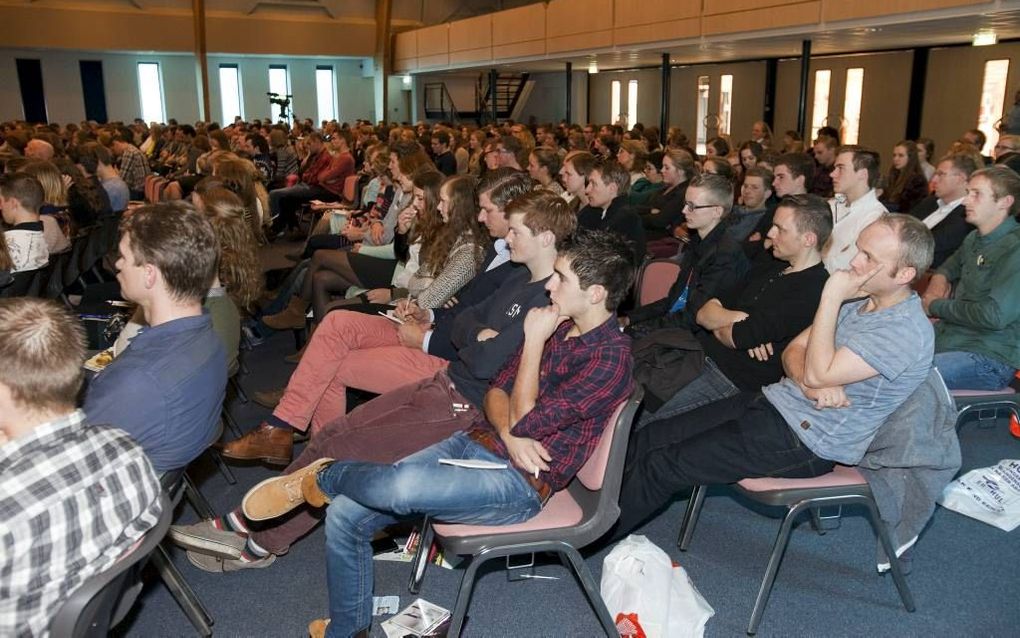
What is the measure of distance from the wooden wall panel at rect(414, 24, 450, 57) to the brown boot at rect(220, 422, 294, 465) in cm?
1882

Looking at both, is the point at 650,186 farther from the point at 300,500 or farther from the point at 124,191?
the point at 300,500

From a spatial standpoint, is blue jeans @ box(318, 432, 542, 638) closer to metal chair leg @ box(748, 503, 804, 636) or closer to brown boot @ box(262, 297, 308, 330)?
metal chair leg @ box(748, 503, 804, 636)

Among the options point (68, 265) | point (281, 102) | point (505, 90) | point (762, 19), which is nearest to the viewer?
point (68, 265)

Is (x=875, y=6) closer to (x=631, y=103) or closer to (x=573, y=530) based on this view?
(x=573, y=530)

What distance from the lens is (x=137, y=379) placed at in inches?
84.3

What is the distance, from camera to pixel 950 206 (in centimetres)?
469

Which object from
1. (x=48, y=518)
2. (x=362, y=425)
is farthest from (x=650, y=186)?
(x=48, y=518)

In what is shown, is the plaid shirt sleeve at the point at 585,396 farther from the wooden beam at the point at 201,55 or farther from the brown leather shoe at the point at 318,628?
the wooden beam at the point at 201,55

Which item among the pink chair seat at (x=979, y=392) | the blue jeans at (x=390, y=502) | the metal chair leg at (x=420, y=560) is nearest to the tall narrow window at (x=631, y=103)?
the pink chair seat at (x=979, y=392)

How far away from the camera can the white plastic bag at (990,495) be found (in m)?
3.21

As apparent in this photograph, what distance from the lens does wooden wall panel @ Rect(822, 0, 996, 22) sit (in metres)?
8.13

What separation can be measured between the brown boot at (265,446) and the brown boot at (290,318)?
196 cm

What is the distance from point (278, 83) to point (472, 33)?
774 centimetres

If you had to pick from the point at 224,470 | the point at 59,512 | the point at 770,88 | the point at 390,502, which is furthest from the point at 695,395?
the point at 770,88
